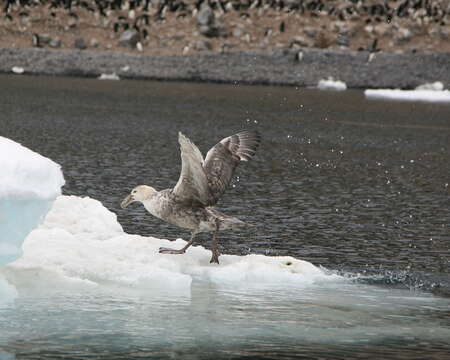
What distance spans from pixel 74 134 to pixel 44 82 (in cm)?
2896

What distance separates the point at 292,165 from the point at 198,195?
56.3ft

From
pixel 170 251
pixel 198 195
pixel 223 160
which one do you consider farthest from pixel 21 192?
pixel 223 160

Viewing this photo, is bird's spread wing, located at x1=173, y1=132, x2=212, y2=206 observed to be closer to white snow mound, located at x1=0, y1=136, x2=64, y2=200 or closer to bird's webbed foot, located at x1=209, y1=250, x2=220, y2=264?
bird's webbed foot, located at x1=209, y1=250, x2=220, y2=264

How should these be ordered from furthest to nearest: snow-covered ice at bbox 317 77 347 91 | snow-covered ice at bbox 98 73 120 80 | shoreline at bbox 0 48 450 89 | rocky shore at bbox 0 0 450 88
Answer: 1. rocky shore at bbox 0 0 450 88
2. shoreline at bbox 0 48 450 89
3. snow-covered ice at bbox 98 73 120 80
4. snow-covered ice at bbox 317 77 347 91

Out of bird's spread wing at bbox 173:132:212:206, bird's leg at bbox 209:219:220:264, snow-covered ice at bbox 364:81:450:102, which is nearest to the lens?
bird's spread wing at bbox 173:132:212:206

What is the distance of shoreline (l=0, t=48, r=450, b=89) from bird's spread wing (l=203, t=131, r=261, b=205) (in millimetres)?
59092

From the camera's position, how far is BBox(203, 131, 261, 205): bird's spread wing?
15.5 m

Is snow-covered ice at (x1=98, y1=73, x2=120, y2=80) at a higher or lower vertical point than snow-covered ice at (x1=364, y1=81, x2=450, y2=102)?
lower

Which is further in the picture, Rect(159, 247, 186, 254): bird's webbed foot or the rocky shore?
the rocky shore

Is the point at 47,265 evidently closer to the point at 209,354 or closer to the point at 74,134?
the point at 209,354

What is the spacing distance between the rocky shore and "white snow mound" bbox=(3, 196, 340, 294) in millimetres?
58892

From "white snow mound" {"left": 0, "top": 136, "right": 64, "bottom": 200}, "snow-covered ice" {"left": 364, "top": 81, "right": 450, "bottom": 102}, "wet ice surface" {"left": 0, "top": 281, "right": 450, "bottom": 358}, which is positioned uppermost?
"white snow mound" {"left": 0, "top": 136, "right": 64, "bottom": 200}

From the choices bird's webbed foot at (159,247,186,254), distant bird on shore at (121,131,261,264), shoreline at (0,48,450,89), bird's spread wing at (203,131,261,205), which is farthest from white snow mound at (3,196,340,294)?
shoreline at (0,48,450,89)

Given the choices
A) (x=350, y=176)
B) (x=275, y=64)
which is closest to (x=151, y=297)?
(x=350, y=176)
